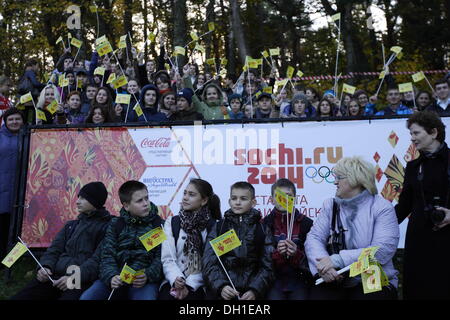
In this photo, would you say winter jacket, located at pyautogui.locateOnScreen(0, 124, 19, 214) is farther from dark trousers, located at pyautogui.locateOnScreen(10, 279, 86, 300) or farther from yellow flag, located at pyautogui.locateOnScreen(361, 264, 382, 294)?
yellow flag, located at pyautogui.locateOnScreen(361, 264, 382, 294)

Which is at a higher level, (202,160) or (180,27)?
(180,27)

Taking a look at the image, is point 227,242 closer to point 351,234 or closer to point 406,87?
point 351,234

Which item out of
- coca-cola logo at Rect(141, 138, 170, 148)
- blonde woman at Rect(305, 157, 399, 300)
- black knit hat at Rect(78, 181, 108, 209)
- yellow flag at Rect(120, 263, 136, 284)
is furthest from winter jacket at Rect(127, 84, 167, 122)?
blonde woman at Rect(305, 157, 399, 300)

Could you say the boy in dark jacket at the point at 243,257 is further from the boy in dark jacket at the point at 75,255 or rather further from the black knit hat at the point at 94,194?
the black knit hat at the point at 94,194

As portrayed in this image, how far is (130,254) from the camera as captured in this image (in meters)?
5.01

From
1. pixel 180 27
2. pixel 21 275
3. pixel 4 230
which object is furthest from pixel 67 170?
pixel 180 27

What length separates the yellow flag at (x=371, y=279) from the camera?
387 centimetres

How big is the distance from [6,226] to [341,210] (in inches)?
194

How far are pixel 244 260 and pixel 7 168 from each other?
13.8ft

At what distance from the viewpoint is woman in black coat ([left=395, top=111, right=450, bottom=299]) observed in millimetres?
4246

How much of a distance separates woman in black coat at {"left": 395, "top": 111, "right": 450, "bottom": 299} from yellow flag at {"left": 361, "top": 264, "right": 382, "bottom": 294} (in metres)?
0.62

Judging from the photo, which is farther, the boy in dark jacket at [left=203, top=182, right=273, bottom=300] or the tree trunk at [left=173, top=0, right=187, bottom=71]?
the tree trunk at [left=173, top=0, right=187, bottom=71]
